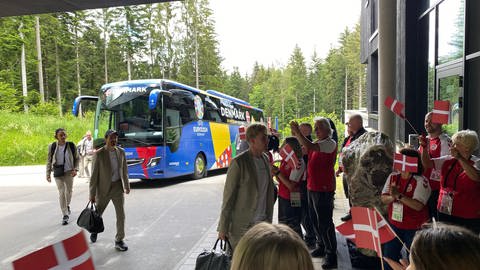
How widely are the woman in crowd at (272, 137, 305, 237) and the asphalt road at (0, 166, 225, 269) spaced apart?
170 centimetres

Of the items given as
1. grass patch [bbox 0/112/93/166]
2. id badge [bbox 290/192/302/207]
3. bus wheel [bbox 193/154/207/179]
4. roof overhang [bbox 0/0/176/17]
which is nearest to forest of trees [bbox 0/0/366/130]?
grass patch [bbox 0/112/93/166]

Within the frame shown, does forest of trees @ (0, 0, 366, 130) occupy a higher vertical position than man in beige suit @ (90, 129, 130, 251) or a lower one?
higher

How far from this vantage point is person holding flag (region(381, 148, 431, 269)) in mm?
3635

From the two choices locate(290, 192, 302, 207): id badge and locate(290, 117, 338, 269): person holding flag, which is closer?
locate(290, 117, 338, 269): person holding flag

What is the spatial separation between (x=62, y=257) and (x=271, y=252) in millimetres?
790

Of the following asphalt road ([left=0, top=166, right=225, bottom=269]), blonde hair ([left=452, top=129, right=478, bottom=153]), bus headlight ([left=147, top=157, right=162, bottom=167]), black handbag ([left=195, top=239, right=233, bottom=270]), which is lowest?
asphalt road ([left=0, top=166, right=225, bottom=269])

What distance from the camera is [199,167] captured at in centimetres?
1563

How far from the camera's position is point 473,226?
12.6ft

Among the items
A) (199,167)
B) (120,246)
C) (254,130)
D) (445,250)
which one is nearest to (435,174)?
(254,130)

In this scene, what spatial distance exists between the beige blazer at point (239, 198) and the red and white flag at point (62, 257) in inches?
86.3

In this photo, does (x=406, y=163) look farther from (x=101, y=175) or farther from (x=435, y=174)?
(x=101, y=175)

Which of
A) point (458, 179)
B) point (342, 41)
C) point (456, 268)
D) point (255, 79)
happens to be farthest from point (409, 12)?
point (255, 79)

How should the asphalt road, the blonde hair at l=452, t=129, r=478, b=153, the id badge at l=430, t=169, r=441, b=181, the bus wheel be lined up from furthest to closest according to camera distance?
the bus wheel, the asphalt road, the id badge at l=430, t=169, r=441, b=181, the blonde hair at l=452, t=129, r=478, b=153

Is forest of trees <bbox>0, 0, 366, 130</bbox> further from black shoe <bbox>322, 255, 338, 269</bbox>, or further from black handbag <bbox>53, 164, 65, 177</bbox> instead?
black shoe <bbox>322, 255, 338, 269</bbox>
